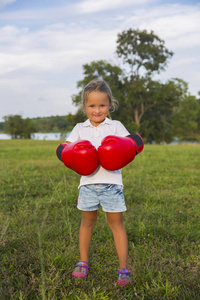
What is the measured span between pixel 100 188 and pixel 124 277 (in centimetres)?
68

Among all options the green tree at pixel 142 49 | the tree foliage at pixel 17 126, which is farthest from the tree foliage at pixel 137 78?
the tree foliage at pixel 17 126

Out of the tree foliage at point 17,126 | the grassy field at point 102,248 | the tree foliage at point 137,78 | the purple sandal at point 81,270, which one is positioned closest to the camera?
the grassy field at point 102,248

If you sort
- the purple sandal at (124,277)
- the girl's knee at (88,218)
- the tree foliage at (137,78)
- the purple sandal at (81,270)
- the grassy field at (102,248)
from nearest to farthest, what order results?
the grassy field at (102,248) → the purple sandal at (124,277) → the purple sandal at (81,270) → the girl's knee at (88,218) → the tree foliage at (137,78)

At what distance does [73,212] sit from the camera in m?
3.83

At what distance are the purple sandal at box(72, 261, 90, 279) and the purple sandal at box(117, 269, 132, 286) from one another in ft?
0.90

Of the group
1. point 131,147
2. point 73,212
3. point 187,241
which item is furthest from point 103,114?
point 73,212

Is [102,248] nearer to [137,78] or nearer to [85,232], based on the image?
[85,232]

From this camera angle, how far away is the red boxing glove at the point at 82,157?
2.12 m

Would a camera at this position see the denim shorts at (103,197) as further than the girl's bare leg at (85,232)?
No

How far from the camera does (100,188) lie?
2264 millimetres

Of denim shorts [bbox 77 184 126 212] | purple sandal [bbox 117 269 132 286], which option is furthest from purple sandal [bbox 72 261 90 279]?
denim shorts [bbox 77 184 126 212]

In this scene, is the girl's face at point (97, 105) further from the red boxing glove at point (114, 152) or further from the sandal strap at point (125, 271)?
the sandal strap at point (125, 271)

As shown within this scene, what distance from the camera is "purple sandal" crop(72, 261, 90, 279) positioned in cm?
225

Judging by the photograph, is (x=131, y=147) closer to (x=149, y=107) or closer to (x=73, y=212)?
(x=73, y=212)
